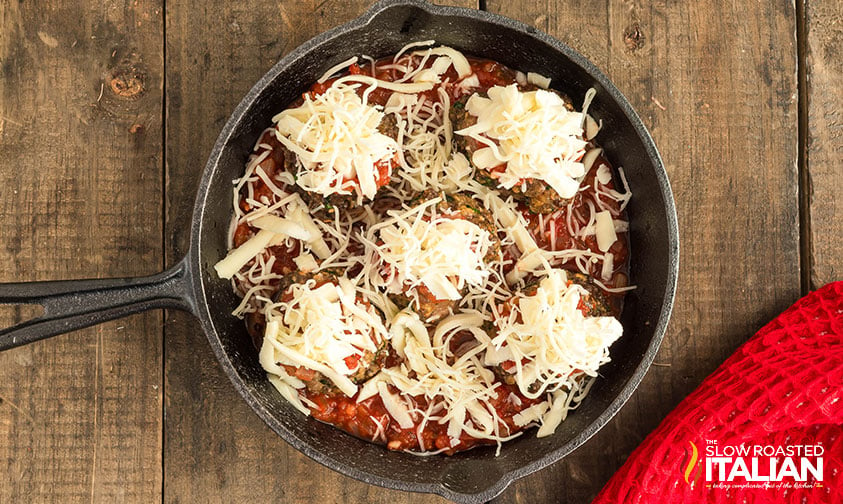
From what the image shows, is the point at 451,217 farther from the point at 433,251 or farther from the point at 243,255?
the point at 243,255

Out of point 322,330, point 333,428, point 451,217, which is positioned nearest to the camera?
point 322,330

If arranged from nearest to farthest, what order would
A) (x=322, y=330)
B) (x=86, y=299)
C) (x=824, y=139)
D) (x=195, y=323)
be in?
1. (x=86, y=299)
2. (x=322, y=330)
3. (x=195, y=323)
4. (x=824, y=139)

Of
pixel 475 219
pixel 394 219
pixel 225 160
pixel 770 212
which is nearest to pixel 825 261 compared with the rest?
pixel 770 212

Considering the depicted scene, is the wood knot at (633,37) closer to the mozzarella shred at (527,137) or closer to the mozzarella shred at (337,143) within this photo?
the mozzarella shred at (527,137)

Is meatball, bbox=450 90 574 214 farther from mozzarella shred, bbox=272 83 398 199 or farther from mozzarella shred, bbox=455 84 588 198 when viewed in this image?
mozzarella shred, bbox=272 83 398 199

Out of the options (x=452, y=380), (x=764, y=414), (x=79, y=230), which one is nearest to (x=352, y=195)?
(x=452, y=380)

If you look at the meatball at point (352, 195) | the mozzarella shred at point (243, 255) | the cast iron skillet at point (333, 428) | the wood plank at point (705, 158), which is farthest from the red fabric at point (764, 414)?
the mozzarella shred at point (243, 255)
